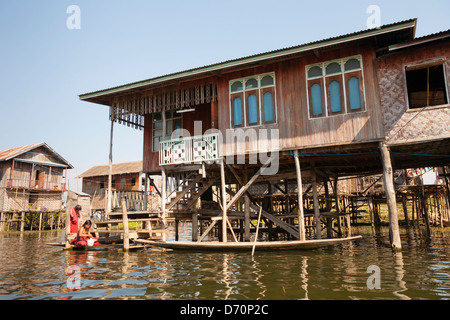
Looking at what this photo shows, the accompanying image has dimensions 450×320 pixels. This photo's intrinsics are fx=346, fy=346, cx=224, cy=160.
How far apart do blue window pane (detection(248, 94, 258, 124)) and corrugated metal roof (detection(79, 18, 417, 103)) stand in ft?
4.72

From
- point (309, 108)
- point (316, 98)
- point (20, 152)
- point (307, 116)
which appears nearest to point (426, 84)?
point (316, 98)

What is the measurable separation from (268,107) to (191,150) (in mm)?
3545

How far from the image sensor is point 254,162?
1367 centimetres

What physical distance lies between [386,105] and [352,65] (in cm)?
179

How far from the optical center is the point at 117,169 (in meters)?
40.2

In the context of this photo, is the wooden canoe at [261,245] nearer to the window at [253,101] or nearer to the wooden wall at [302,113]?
the wooden wall at [302,113]

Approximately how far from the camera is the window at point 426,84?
11991 mm

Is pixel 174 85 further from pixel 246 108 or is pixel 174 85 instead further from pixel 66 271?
pixel 66 271

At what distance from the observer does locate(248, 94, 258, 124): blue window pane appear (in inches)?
517

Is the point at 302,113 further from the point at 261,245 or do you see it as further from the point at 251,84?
the point at 261,245

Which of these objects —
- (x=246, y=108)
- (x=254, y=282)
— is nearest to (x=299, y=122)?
(x=246, y=108)

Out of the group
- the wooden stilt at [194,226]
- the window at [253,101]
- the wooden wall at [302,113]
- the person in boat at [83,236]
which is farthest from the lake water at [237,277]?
the window at [253,101]

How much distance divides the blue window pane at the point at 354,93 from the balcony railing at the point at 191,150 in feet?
16.7
